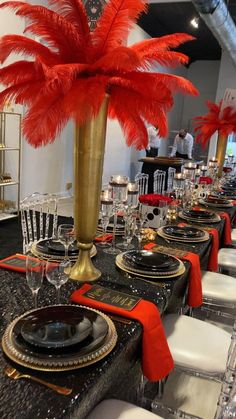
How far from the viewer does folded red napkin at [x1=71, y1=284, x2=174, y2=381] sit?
47.3 inches

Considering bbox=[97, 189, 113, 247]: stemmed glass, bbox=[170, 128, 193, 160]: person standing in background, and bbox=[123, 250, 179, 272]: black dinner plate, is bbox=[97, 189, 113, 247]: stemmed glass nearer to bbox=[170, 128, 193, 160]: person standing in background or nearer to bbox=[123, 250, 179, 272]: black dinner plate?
bbox=[123, 250, 179, 272]: black dinner plate

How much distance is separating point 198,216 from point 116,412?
5.90 ft

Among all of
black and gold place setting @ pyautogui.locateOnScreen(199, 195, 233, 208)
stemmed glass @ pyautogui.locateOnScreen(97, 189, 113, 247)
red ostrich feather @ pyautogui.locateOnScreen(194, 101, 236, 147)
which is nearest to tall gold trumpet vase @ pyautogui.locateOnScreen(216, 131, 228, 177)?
red ostrich feather @ pyautogui.locateOnScreen(194, 101, 236, 147)

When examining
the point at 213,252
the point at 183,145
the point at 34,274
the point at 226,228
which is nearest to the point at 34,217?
the point at 213,252

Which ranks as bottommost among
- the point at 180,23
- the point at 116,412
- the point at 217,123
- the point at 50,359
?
the point at 116,412

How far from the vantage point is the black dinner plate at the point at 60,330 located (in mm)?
962

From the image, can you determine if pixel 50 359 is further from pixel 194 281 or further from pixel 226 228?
pixel 226 228

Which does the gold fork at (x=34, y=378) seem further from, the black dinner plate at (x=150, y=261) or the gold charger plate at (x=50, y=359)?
the black dinner plate at (x=150, y=261)

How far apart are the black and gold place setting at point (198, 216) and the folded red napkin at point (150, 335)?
1512mm

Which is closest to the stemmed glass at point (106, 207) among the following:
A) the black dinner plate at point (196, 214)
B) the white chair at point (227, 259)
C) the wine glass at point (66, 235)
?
the wine glass at point (66, 235)

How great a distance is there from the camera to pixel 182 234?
2201 mm

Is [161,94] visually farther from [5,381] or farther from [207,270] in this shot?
[207,270]

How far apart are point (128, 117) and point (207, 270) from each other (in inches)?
58.5

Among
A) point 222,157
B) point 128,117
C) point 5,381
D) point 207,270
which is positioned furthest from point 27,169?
point 5,381
